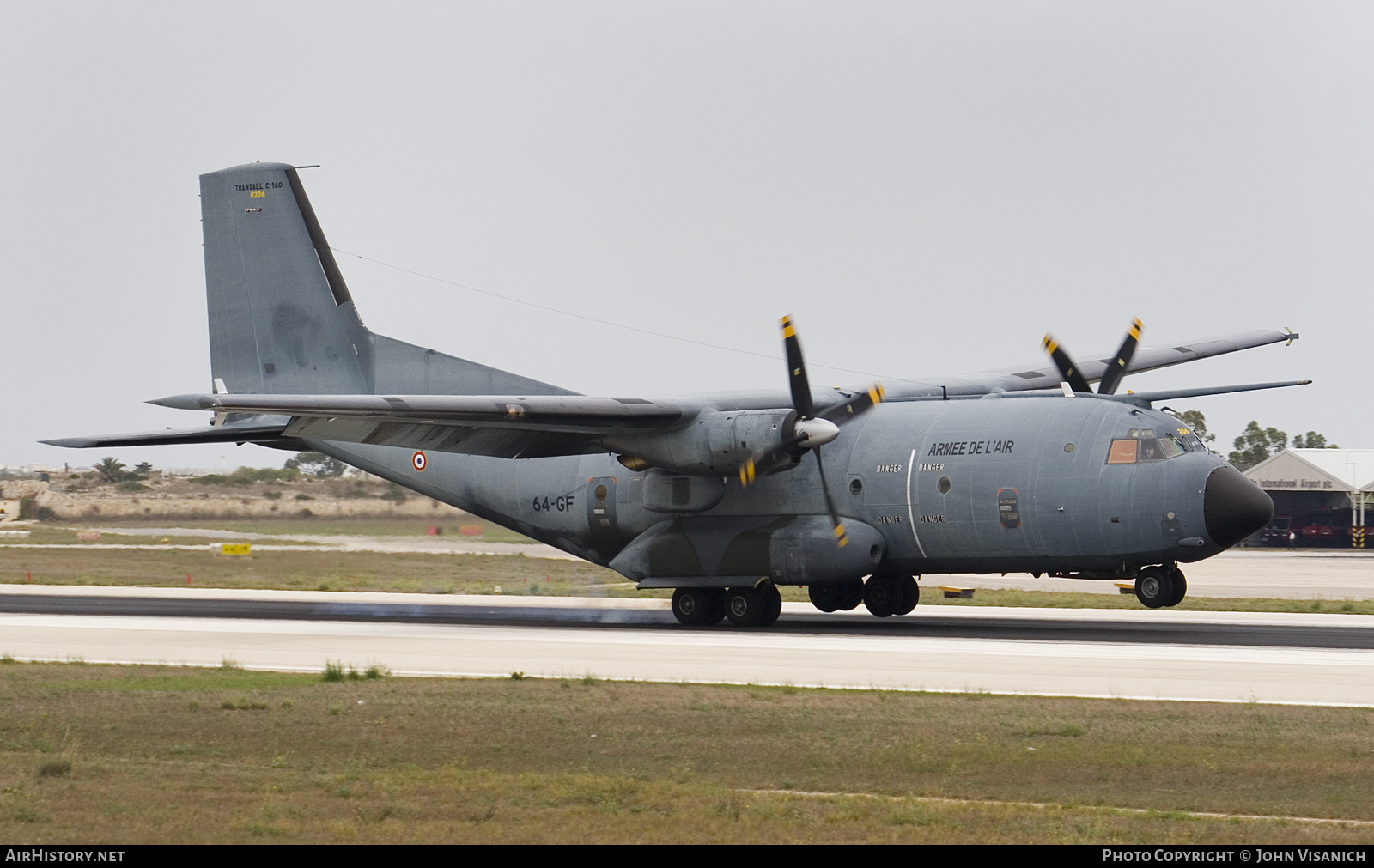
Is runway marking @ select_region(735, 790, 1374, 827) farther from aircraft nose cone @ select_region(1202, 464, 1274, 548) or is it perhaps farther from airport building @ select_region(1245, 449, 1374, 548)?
airport building @ select_region(1245, 449, 1374, 548)

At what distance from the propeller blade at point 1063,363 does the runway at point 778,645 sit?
4.62 meters

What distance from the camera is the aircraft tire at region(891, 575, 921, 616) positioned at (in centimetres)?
2811

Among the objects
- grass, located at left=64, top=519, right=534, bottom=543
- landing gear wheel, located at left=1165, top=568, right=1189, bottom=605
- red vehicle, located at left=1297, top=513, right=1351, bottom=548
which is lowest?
red vehicle, located at left=1297, top=513, right=1351, bottom=548

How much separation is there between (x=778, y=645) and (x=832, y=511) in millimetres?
3673

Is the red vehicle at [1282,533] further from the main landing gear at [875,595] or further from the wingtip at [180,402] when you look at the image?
the wingtip at [180,402]

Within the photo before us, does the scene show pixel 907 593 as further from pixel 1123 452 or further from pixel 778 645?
pixel 1123 452

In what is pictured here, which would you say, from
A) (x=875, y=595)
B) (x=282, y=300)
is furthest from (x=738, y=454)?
(x=282, y=300)

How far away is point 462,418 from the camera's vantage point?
82.1 feet

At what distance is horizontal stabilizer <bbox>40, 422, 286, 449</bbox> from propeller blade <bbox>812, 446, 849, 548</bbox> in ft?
36.3

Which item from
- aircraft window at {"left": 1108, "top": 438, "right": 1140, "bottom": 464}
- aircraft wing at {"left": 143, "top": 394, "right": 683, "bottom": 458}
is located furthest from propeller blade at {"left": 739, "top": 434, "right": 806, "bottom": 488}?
aircraft window at {"left": 1108, "top": 438, "right": 1140, "bottom": 464}

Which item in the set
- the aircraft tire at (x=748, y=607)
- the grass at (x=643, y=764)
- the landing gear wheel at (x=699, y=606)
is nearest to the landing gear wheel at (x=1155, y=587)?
the aircraft tire at (x=748, y=607)
